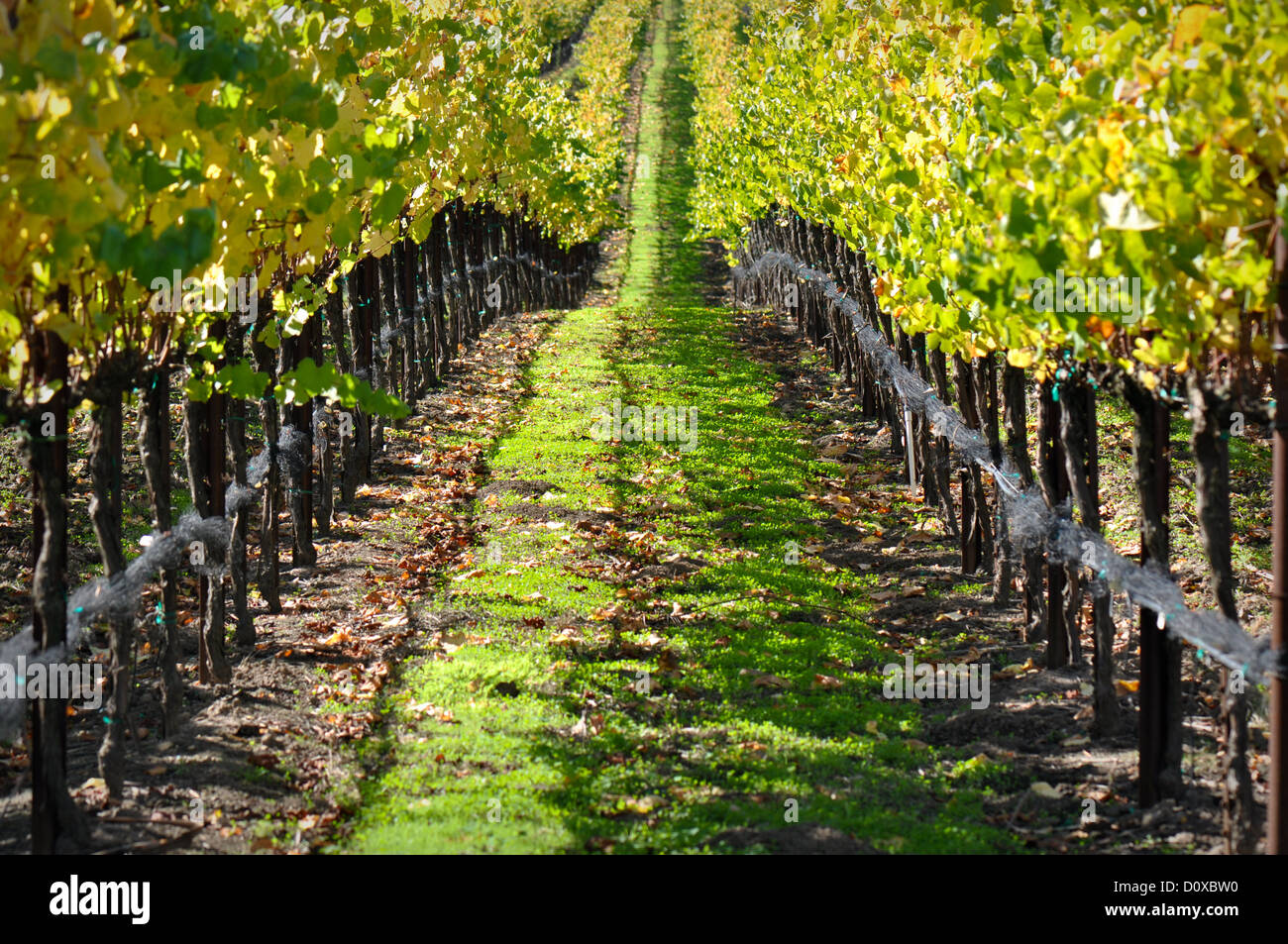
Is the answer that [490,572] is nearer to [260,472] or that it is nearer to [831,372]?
[260,472]

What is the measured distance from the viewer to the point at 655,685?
6.35 m

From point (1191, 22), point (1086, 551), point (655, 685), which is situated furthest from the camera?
point (655, 685)

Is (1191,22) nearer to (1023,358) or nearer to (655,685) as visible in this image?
(1023,358)

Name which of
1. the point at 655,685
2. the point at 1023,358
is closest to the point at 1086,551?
the point at 1023,358

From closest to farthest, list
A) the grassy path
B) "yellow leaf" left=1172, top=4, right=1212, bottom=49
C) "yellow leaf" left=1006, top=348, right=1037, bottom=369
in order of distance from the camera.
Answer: "yellow leaf" left=1172, top=4, right=1212, bottom=49 < the grassy path < "yellow leaf" left=1006, top=348, right=1037, bottom=369

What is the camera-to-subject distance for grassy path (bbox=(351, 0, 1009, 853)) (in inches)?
192

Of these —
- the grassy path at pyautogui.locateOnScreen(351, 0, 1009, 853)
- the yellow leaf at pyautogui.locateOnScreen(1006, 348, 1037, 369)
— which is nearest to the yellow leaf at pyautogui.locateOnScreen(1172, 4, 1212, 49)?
the yellow leaf at pyautogui.locateOnScreen(1006, 348, 1037, 369)

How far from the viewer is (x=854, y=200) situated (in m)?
9.73

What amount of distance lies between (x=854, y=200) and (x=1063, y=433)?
4.67 metres

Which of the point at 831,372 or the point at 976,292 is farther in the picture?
the point at 831,372

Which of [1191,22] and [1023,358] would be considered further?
[1023,358]

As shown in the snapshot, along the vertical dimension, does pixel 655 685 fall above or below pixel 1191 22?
below

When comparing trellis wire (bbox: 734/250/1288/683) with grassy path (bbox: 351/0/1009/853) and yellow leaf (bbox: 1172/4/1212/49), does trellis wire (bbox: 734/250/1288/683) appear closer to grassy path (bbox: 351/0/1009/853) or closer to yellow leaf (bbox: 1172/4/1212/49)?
grassy path (bbox: 351/0/1009/853)
